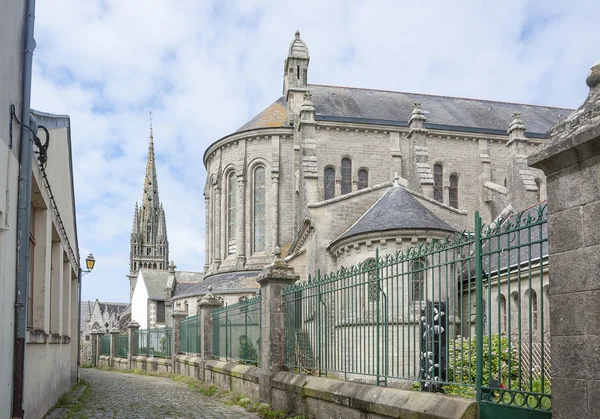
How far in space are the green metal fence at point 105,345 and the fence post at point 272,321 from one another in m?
26.4

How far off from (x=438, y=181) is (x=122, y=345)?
18.8 metres

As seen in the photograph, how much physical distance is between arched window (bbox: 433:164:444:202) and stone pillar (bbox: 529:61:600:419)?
32717 mm

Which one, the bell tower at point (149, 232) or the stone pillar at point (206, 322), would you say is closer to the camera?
the stone pillar at point (206, 322)

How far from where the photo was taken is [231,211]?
4081 centimetres

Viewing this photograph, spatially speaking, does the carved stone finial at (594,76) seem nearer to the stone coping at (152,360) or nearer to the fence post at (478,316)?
the fence post at (478,316)

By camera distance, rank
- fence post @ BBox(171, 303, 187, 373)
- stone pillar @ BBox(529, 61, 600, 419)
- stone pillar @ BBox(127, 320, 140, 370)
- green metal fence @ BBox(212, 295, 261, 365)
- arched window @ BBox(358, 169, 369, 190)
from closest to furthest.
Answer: stone pillar @ BBox(529, 61, 600, 419)
green metal fence @ BBox(212, 295, 261, 365)
fence post @ BBox(171, 303, 187, 373)
stone pillar @ BBox(127, 320, 140, 370)
arched window @ BBox(358, 169, 369, 190)

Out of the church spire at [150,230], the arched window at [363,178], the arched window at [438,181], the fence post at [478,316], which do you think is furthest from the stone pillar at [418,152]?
the church spire at [150,230]

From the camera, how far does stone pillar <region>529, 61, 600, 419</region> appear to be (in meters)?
4.18

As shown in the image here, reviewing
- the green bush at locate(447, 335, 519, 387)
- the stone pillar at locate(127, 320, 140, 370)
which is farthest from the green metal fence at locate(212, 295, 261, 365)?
the stone pillar at locate(127, 320, 140, 370)

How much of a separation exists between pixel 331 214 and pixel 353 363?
59.3ft

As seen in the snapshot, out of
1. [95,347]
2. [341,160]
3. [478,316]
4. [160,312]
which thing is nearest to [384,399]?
[478,316]

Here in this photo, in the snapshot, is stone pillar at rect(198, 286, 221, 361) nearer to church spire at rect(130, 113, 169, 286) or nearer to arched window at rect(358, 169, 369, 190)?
arched window at rect(358, 169, 369, 190)

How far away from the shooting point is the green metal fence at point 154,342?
25.5 m

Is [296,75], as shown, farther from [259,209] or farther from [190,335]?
[190,335]
